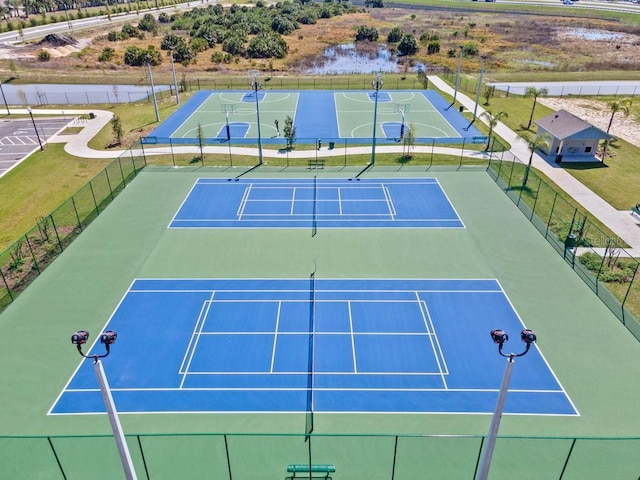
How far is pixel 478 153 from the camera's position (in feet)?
120

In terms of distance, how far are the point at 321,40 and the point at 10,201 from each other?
73031 mm

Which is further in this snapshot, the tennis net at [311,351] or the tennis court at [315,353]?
the tennis net at [311,351]

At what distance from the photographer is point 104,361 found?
17.5 meters

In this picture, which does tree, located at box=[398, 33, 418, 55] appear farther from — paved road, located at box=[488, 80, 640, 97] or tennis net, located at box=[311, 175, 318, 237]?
tennis net, located at box=[311, 175, 318, 237]

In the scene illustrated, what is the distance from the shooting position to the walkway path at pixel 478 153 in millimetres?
26781

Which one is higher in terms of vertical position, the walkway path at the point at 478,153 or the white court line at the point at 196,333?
the walkway path at the point at 478,153

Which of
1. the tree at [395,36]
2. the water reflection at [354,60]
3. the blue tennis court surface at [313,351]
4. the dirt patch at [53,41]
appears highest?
the dirt patch at [53,41]

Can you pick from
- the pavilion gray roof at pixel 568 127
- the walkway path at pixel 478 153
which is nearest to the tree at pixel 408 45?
the walkway path at pixel 478 153

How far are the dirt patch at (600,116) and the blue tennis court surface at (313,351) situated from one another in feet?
98.6

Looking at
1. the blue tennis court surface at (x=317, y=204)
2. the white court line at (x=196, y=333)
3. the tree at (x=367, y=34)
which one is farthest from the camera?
the tree at (x=367, y=34)

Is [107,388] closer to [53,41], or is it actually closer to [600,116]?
[600,116]

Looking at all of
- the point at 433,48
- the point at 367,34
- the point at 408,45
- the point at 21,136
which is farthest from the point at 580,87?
the point at 21,136

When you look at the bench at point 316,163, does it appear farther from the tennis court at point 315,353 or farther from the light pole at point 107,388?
the light pole at point 107,388

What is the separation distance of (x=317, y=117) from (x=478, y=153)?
635 inches
